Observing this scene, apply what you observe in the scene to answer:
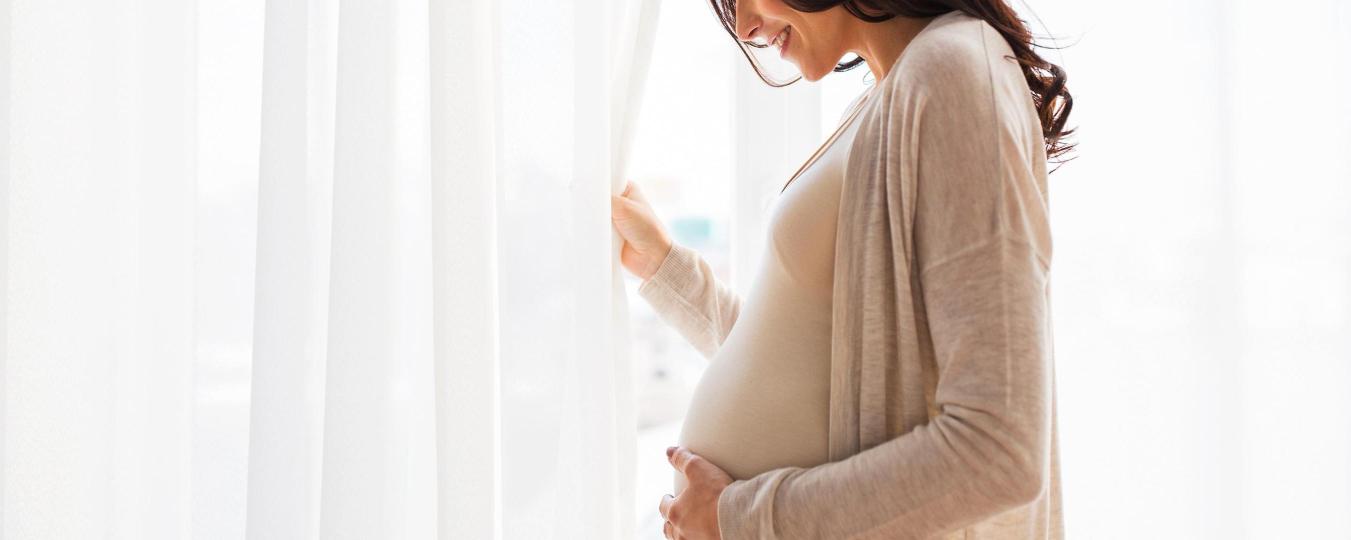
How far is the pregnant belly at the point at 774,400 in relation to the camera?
0.69 m

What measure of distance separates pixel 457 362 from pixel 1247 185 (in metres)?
0.92

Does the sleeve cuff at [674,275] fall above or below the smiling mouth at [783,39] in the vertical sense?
below

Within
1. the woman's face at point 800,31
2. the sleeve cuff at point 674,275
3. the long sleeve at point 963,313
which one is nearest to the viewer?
the long sleeve at point 963,313

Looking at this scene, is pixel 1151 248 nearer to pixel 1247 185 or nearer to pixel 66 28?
pixel 1247 185

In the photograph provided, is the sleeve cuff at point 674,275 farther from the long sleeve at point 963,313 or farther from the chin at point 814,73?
the long sleeve at point 963,313

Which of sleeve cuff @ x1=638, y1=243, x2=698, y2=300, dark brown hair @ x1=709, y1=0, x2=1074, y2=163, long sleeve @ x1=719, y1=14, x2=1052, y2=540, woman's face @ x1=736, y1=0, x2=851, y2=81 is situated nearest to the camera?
long sleeve @ x1=719, y1=14, x2=1052, y2=540

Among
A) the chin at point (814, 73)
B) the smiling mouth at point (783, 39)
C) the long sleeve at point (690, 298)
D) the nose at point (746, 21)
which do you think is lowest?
the long sleeve at point (690, 298)

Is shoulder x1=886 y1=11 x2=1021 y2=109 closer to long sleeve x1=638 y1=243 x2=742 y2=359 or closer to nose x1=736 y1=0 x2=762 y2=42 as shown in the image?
nose x1=736 y1=0 x2=762 y2=42

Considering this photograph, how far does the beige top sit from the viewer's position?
68 centimetres

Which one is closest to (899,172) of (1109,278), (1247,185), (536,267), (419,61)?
(536,267)

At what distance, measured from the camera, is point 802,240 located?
26.8 inches

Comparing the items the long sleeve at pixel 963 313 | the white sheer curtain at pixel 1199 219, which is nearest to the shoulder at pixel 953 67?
the long sleeve at pixel 963 313

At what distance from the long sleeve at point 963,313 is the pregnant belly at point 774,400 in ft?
0.25

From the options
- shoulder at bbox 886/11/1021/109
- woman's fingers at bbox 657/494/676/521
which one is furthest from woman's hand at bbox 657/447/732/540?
shoulder at bbox 886/11/1021/109
